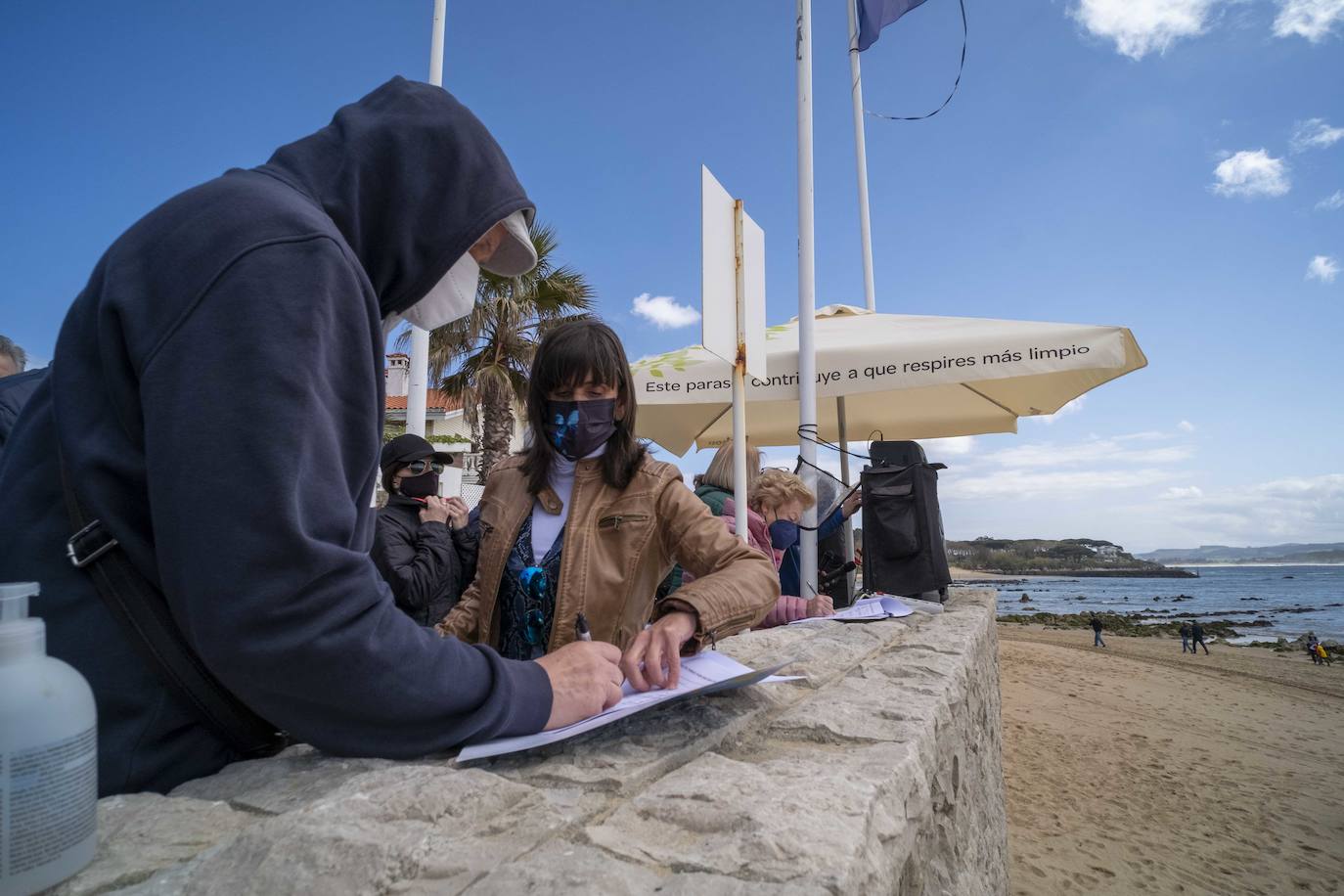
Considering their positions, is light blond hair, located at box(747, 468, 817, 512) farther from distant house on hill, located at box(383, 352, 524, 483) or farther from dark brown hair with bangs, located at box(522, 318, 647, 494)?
distant house on hill, located at box(383, 352, 524, 483)

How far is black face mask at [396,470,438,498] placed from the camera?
10.8 ft

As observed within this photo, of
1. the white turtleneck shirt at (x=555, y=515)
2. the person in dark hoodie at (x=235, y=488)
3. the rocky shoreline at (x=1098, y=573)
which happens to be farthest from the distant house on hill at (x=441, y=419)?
the rocky shoreline at (x=1098, y=573)

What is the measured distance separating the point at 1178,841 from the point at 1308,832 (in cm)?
171

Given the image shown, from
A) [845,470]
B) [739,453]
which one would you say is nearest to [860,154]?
[845,470]

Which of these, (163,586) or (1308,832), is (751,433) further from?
(163,586)

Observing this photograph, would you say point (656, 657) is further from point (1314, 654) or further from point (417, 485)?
point (1314, 654)

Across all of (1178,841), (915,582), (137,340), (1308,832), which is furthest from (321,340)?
(1308,832)

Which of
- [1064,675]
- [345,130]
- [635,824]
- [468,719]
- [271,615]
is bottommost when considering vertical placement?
[1064,675]

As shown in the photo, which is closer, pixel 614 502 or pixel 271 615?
pixel 271 615

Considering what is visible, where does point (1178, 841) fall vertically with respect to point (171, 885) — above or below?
below

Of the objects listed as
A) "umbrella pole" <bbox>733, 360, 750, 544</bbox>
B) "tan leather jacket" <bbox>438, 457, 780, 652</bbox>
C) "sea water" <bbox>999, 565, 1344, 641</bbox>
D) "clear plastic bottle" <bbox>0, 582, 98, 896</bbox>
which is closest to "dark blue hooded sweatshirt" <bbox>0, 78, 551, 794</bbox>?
"clear plastic bottle" <bbox>0, 582, 98, 896</bbox>

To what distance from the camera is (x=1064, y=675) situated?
12516mm

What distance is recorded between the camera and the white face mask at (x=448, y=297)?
1.35 metres

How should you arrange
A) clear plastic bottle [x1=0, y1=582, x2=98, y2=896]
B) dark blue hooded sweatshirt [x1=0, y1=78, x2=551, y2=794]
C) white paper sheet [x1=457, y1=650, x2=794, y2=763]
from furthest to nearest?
white paper sheet [x1=457, y1=650, x2=794, y2=763], dark blue hooded sweatshirt [x1=0, y1=78, x2=551, y2=794], clear plastic bottle [x1=0, y1=582, x2=98, y2=896]
